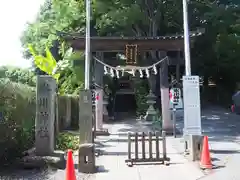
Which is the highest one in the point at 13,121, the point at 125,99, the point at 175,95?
the point at 125,99

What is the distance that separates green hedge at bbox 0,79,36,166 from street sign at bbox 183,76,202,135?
213 inches

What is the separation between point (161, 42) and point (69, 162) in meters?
11.0

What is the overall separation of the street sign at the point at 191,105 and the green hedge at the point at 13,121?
213 inches

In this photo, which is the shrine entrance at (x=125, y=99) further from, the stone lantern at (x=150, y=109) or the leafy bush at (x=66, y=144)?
the leafy bush at (x=66, y=144)

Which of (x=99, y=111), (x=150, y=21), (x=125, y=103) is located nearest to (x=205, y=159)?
(x=99, y=111)

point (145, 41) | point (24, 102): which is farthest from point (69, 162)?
point (145, 41)

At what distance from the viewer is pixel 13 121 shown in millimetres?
7977

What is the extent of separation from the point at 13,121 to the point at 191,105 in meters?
5.97

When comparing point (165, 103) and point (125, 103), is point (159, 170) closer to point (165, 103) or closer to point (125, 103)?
point (165, 103)

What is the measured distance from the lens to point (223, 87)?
116 ft

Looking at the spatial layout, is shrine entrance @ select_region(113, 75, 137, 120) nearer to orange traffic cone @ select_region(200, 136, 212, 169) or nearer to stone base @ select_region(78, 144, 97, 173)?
orange traffic cone @ select_region(200, 136, 212, 169)

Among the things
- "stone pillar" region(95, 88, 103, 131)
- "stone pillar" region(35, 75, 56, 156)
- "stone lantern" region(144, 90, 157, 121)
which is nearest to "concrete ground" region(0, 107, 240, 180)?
"stone pillar" region(35, 75, 56, 156)

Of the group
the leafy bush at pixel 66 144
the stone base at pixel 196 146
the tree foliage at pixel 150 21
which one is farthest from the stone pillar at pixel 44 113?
the tree foliage at pixel 150 21

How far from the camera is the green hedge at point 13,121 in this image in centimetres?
752
